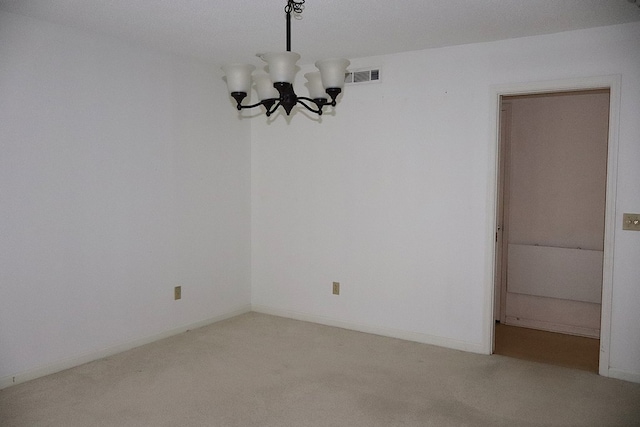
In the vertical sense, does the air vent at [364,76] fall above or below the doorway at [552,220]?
above

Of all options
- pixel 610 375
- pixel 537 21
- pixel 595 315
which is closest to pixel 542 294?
pixel 595 315

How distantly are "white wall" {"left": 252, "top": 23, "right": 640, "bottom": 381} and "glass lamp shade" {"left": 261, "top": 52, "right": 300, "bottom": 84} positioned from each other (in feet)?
6.34

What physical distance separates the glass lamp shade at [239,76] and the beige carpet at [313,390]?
1.79m

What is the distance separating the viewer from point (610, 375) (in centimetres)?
328

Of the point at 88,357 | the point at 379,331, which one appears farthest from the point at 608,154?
the point at 88,357

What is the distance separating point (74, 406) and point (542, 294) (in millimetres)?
3926

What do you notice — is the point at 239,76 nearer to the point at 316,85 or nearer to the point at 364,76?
the point at 316,85

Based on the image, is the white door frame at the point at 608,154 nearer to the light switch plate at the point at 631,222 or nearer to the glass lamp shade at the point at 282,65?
the light switch plate at the point at 631,222

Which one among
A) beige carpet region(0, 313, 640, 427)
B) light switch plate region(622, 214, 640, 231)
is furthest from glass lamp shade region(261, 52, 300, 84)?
light switch plate region(622, 214, 640, 231)

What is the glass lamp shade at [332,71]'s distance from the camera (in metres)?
2.36

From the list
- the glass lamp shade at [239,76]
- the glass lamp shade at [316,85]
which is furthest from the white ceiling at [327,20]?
the glass lamp shade at [239,76]

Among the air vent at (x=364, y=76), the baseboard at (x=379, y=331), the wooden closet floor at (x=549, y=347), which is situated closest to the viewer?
Answer: the wooden closet floor at (x=549, y=347)

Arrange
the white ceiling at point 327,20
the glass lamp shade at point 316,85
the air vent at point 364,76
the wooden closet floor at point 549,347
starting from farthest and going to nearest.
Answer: the air vent at point 364,76, the wooden closet floor at point 549,347, the white ceiling at point 327,20, the glass lamp shade at point 316,85

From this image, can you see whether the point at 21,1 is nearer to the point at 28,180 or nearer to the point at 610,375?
the point at 28,180
